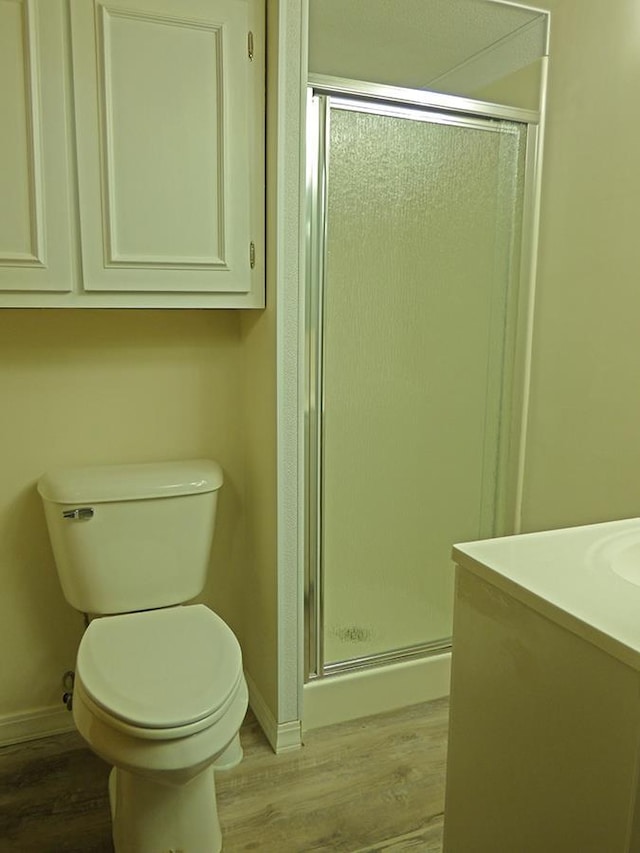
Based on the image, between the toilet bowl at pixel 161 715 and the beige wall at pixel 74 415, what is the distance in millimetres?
420

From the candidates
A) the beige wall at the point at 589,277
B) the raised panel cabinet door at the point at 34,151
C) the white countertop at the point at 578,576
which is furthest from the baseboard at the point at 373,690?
the raised panel cabinet door at the point at 34,151

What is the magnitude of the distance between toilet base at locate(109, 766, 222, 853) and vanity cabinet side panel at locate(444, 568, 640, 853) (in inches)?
23.7

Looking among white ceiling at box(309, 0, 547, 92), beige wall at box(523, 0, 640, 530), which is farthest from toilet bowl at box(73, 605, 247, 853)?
white ceiling at box(309, 0, 547, 92)

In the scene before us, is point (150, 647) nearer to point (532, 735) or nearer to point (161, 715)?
point (161, 715)

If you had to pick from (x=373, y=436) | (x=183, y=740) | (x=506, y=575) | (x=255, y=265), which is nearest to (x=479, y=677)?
(x=506, y=575)

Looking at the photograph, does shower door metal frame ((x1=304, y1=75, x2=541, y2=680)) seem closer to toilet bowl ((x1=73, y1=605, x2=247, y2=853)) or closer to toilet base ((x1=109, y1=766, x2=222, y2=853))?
toilet bowl ((x1=73, y1=605, x2=247, y2=853))

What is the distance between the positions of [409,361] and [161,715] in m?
1.20

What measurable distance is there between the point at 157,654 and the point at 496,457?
124cm

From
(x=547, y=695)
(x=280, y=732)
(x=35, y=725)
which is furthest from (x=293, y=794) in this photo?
(x=547, y=695)

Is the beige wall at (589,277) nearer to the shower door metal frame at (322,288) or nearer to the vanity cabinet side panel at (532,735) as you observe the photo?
the shower door metal frame at (322,288)

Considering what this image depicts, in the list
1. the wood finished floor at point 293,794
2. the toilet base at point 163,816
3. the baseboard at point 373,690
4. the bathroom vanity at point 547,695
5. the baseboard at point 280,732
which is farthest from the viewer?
the baseboard at point 373,690

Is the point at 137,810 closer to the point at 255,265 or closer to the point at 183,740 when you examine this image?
the point at 183,740

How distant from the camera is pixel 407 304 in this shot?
6.77 feet

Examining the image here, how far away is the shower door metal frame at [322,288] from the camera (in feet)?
6.08
